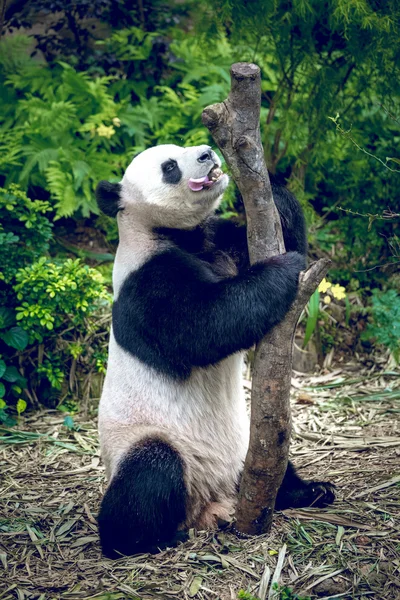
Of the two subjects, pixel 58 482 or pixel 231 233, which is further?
pixel 58 482

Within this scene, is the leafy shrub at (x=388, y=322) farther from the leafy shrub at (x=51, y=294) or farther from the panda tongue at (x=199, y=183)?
the panda tongue at (x=199, y=183)

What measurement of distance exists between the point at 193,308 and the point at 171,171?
2.93ft

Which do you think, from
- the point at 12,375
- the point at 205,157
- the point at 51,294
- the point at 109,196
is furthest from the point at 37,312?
the point at 205,157

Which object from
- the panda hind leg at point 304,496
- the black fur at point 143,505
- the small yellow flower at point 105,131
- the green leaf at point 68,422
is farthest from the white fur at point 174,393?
the small yellow flower at point 105,131

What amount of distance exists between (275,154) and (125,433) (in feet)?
12.6

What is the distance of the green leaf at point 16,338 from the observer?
598 cm

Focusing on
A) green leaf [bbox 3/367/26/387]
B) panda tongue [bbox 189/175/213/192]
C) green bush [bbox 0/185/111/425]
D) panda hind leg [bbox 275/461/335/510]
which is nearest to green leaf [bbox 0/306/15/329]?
green bush [bbox 0/185/111/425]

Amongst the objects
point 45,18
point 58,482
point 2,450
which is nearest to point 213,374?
point 58,482

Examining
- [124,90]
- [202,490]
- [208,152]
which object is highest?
[208,152]

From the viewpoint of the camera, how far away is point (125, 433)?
432 centimetres

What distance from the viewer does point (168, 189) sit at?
435cm

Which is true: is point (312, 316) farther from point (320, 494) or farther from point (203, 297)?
point (203, 297)

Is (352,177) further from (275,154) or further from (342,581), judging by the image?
(342,581)

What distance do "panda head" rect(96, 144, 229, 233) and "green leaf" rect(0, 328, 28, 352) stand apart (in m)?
1.87
